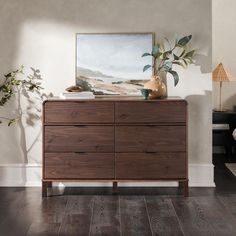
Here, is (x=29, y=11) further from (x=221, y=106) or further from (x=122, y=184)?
(x=221, y=106)

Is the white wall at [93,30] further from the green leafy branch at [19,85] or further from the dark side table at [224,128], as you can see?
the dark side table at [224,128]

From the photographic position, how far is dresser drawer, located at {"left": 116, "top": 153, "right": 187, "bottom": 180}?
448 centimetres

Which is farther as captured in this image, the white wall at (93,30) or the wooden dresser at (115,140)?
the white wall at (93,30)

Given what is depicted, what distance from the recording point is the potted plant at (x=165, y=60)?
15.1 feet

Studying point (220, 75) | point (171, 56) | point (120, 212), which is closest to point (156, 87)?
point (171, 56)

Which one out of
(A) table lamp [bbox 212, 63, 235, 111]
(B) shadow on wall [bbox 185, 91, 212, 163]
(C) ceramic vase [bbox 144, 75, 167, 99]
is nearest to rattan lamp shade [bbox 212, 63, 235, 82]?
(A) table lamp [bbox 212, 63, 235, 111]

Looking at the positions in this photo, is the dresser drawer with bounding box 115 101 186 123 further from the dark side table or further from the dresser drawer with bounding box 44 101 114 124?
the dark side table

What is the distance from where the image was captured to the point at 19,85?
192 inches

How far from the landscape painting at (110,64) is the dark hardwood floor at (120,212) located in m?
0.95

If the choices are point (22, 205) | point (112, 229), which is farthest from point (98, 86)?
point (112, 229)

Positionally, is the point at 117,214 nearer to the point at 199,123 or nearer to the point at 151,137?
the point at 151,137

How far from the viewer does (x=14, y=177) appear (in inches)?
193

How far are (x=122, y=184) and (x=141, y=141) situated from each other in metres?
0.61

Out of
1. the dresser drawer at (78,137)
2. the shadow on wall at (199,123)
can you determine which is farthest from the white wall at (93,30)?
the dresser drawer at (78,137)
